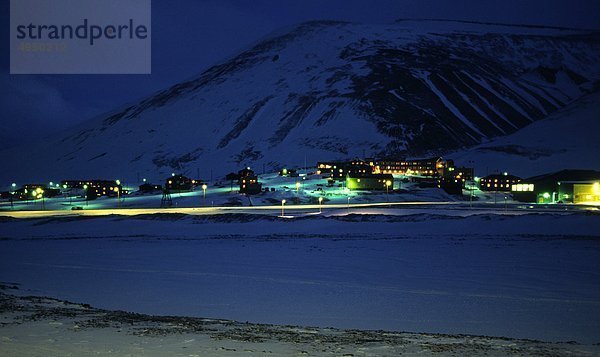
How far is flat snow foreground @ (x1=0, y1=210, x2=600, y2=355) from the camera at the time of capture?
18.5 metres

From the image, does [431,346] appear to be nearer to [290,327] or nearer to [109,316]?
[290,327]

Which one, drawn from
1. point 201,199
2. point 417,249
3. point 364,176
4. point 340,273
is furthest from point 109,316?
point 364,176

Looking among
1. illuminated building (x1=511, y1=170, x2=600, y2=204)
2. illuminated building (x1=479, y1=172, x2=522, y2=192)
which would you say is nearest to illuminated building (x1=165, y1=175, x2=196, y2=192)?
illuminated building (x1=479, y1=172, x2=522, y2=192)

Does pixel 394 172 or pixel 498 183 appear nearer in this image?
pixel 498 183

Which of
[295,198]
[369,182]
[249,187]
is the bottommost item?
[295,198]

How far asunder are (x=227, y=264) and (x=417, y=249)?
13.3m

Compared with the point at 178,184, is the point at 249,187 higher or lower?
lower

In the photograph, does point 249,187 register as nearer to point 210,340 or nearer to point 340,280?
point 340,280

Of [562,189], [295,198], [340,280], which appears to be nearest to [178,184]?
[295,198]

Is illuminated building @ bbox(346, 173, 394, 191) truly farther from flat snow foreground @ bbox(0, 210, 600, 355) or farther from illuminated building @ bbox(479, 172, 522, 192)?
flat snow foreground @ bbox(0, 210, 600, 355)

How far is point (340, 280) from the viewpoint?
99.7ft

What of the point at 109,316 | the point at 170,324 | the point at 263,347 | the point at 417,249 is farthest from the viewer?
the point at 417,249

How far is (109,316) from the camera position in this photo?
2069 cm

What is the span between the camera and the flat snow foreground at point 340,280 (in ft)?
60.5
